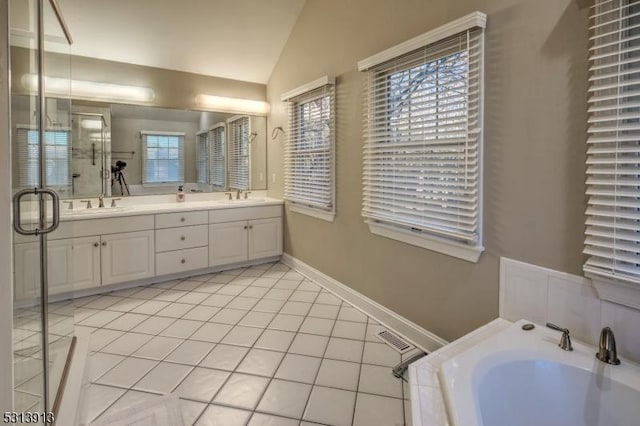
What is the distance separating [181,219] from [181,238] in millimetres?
204

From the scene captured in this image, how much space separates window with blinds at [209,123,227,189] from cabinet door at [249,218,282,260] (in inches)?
29.2

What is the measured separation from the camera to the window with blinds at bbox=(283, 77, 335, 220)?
128 inches

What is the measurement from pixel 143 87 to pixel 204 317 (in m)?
2.64

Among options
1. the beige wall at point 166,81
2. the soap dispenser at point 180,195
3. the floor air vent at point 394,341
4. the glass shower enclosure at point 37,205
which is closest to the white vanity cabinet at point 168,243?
the soap dispenser at point 180,195

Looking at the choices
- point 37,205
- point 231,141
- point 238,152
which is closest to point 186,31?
point 231,141

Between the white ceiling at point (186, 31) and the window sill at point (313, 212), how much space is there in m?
1.82

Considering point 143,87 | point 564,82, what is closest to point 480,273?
point 564,82

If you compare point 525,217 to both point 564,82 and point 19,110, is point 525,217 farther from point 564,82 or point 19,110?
point 19,110

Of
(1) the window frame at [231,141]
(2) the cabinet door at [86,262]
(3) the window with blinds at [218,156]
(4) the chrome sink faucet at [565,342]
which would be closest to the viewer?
(4) the chrome sink faucet at [565,342]

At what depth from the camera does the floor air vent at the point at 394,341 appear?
2324 mm

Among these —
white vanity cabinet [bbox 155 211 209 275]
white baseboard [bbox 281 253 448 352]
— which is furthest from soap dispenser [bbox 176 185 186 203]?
white baseboard [bbox 281 253 448 352]

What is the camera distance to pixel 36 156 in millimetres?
1334

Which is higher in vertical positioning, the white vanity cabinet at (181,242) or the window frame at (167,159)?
the window frame at (167,159)

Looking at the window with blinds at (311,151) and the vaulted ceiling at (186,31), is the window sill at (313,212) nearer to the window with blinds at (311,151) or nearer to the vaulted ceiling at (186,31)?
the window with blinds at (311,151)
